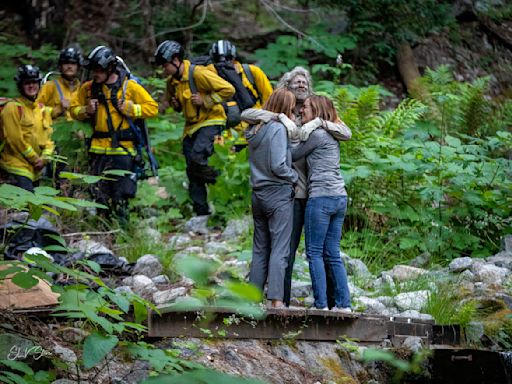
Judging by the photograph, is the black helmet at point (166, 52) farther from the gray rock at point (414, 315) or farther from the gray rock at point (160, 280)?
the gray rock at point (414, 315)

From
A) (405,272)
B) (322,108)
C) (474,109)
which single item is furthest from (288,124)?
(474,109)

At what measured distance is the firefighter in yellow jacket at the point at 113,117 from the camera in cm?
937

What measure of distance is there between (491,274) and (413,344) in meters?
2.09

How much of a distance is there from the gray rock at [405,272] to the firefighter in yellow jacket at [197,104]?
2.60 m

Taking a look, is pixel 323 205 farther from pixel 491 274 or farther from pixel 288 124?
pixel 491 274

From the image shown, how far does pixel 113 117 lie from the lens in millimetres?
9477

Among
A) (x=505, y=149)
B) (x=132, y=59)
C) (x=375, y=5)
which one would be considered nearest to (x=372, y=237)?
(x=505, y=149)

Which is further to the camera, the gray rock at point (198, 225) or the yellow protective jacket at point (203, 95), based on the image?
the gray rock at point (198, 225)

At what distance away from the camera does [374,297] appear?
8.38 metres

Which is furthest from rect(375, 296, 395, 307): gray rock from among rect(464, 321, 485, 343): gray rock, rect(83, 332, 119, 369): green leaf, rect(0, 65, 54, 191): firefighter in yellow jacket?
rect(83, 332, 119, 369): green leaf

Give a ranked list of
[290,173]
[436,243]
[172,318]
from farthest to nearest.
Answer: [436,243] → [290,173] → [172,318]

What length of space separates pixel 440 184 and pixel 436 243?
750 mm

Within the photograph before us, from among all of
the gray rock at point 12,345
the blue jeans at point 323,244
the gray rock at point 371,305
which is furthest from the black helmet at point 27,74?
the gray rock at point 12,345

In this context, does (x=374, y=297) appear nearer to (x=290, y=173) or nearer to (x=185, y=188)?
(x=290, y=173)
